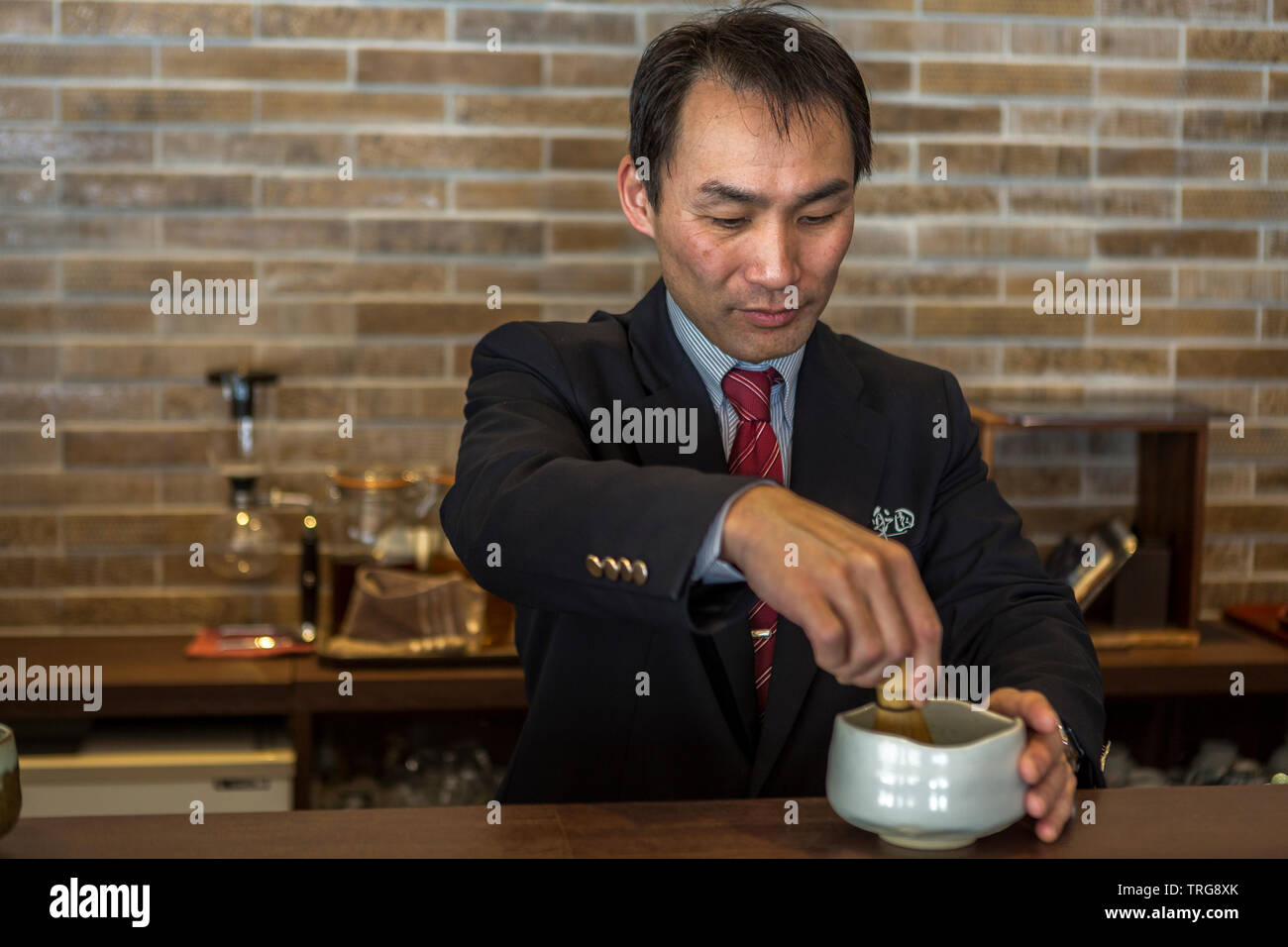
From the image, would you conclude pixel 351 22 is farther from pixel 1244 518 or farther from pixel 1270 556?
pixel 1270 556

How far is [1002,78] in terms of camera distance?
120 inches

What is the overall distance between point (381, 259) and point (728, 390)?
4.94ft

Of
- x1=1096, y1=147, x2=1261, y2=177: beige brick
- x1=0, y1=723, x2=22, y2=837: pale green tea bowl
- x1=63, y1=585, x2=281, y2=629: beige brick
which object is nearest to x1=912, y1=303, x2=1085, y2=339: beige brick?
x1=1096, y1=147, x2=1261, y2=177: beige brick

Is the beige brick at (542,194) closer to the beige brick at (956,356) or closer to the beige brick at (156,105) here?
the beige brick at (156,105)

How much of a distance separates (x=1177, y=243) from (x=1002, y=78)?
577 mm

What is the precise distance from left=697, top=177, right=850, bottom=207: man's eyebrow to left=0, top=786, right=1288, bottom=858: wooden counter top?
2.10 ft

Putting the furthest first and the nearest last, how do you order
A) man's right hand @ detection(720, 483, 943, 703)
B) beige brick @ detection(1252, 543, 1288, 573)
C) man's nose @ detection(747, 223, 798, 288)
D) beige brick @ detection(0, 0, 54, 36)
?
beige brick @ detection(1252, 543, 1288, 573) → beige brick @ detection(0, 0, 54, 36) → man's nose @ detection(747, 223, 798, 288) → man's right hand @ detection(720, 483, 943, 703)

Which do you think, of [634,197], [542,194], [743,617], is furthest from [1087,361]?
[743,617]

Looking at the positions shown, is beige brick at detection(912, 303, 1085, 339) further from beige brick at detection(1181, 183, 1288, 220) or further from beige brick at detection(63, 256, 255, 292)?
beige brick at detection(63, 256, 255, 292)

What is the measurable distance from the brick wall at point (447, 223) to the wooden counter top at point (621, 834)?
1850 mm

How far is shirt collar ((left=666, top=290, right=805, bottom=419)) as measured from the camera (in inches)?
64.8

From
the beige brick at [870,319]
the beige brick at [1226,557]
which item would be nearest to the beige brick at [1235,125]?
the beige brick at [870,319]

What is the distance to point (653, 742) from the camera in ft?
5.17
